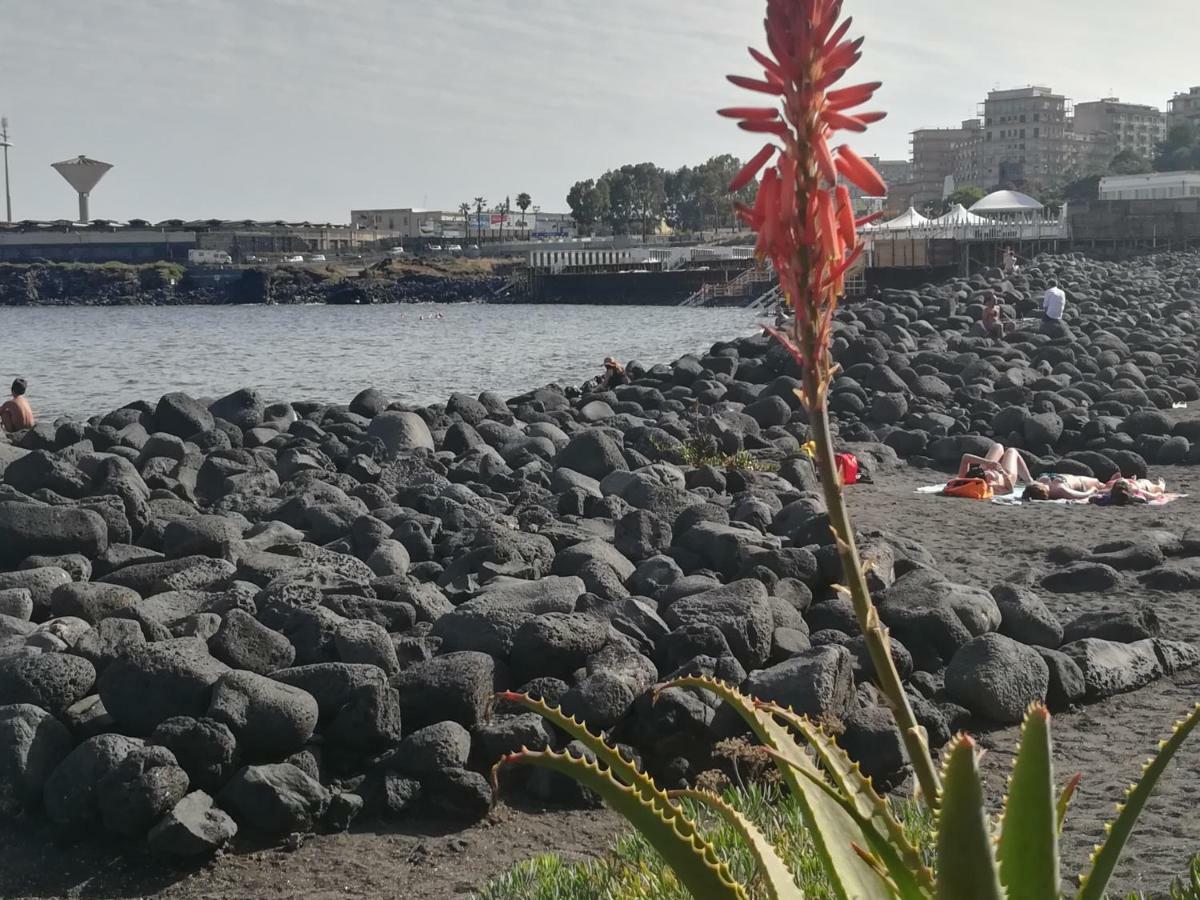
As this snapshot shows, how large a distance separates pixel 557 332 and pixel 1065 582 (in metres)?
52.2

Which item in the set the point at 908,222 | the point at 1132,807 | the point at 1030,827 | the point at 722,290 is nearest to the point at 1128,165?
the point at 722,290

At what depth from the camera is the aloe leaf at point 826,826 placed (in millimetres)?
2727

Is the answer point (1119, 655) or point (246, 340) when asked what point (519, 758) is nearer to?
point (1119, 655)

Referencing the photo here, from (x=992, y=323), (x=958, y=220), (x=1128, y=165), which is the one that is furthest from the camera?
(x=1128, y=165)

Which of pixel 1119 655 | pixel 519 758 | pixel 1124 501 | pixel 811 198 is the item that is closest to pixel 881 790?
pixel 1119 655

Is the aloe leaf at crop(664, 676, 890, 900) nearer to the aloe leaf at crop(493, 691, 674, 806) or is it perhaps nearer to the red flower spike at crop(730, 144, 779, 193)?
the aloe leaf at crop(493, 691, 674, 806)

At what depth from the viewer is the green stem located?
2006mm

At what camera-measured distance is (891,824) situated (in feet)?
8.55

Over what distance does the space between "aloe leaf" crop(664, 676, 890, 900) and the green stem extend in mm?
404

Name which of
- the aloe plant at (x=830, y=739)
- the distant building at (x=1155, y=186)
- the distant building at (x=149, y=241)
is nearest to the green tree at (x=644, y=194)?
the distant building at (x=149, y=241)

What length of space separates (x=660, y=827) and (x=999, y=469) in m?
12.7

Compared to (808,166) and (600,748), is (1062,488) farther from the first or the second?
(808,166)

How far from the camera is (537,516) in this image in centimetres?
1189

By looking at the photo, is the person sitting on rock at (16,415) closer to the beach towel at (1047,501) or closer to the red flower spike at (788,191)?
the beach towel at (1047,501)
